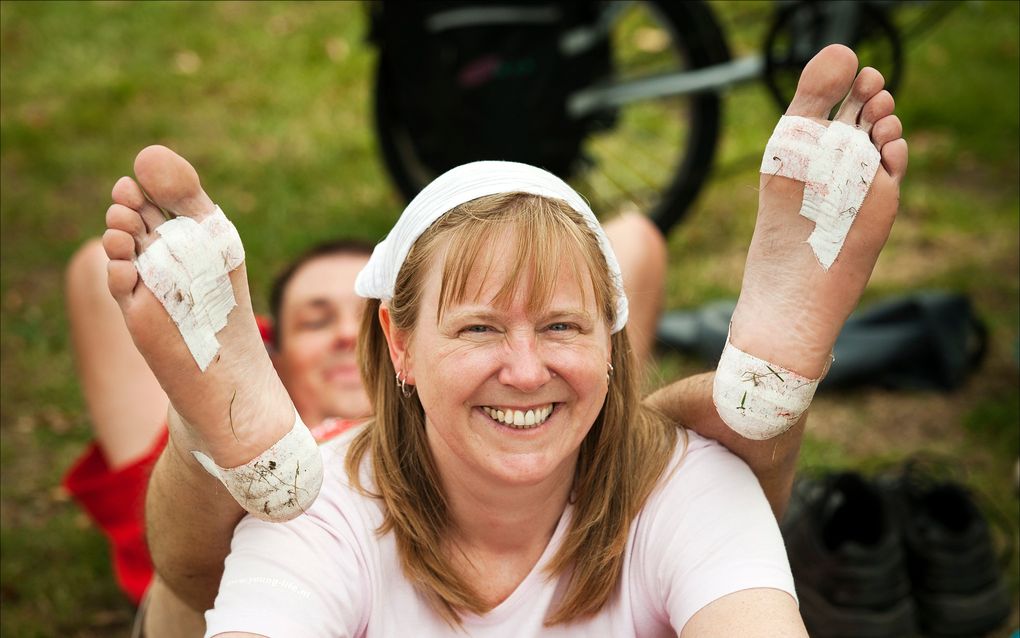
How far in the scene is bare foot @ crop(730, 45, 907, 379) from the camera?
1.51m

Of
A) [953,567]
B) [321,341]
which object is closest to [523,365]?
[321,341]

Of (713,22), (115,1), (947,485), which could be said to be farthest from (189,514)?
(115,1)

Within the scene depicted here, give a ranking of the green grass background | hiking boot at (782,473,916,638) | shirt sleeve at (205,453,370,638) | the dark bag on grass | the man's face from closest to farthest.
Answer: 1. shirt sleeve at (205,453,370,638)
2. hiking boot at (782,473,916,638)
3. the man's face
4. the green grass background
5. the dark bag on grass

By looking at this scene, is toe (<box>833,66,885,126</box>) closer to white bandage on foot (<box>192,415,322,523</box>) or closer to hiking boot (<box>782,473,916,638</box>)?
white bandage on foot (<box>192,415,322,523</box>)

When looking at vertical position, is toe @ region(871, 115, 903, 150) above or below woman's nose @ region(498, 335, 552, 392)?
above

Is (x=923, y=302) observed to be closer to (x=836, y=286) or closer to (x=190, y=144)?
(x=836, y=286)

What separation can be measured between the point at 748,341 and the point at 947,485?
3.71 feet

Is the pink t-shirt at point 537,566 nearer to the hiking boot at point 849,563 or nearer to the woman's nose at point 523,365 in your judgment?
the woman's nose at point 523,365

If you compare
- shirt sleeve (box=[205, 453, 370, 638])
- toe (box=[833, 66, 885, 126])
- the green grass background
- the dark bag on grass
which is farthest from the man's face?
toe (box=[833, 66, 885, 126])

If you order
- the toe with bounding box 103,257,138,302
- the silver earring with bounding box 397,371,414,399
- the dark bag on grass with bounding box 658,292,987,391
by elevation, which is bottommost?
the dark bag on grass with bounding box 658,292,987,391

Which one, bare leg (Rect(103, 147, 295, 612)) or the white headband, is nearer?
bare leg (Rect(103, 147, 295, 612))

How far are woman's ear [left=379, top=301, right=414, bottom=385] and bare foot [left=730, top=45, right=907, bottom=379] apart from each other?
1.52ft

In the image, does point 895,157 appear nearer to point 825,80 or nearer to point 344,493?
point 825,80

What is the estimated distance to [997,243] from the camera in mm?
3969
